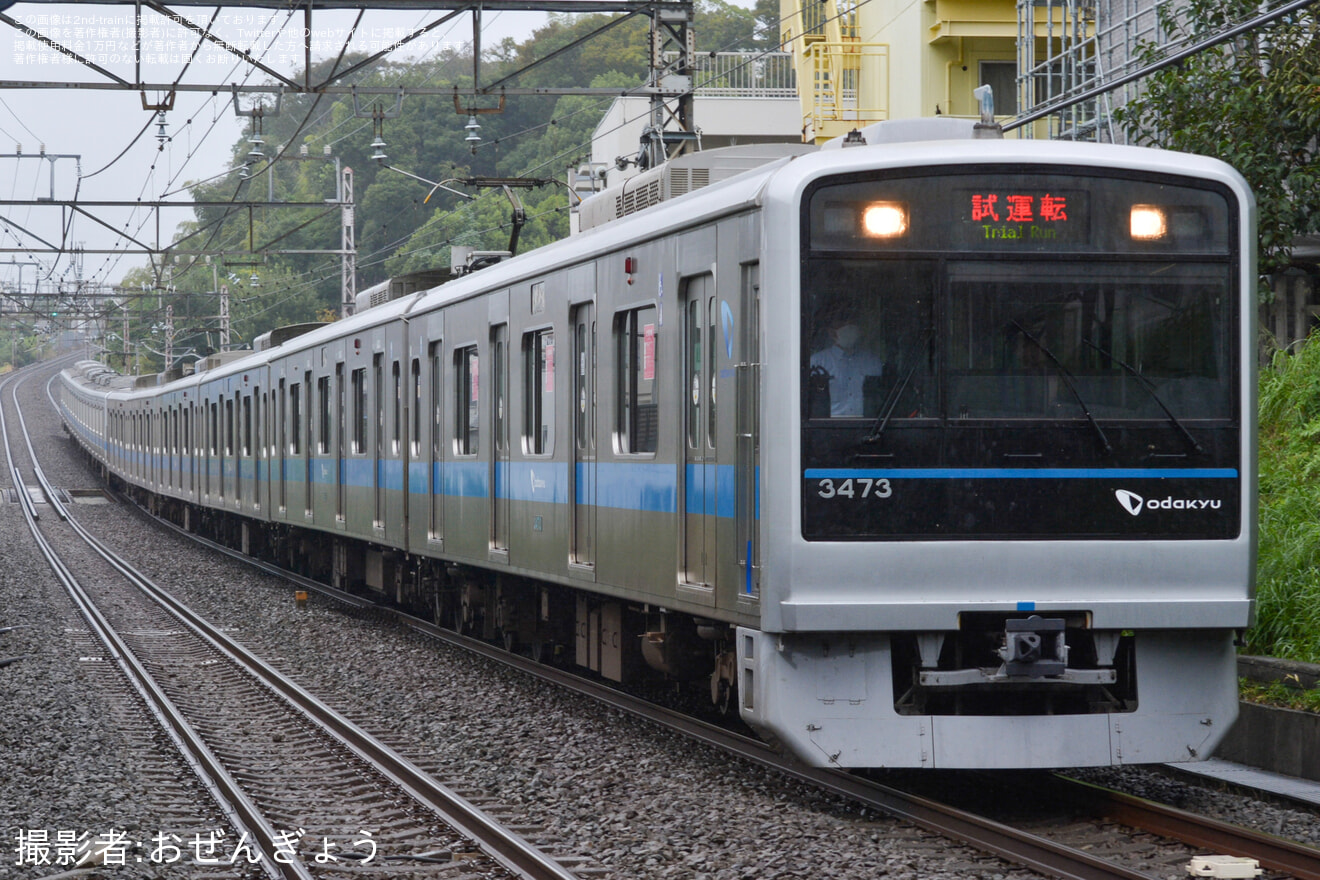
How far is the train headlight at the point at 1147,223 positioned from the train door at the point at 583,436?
3.42 meters

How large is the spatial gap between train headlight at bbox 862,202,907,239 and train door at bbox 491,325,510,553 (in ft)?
15.6

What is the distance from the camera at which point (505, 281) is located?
446 inches

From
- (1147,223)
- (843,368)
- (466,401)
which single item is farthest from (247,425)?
(1147,223)

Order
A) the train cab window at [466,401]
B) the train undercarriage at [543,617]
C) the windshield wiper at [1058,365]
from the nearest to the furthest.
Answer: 1. the windshield wiper at [1058,365]
2. the train undercarriage at [543,617]
3. the train cab window at [466,401]

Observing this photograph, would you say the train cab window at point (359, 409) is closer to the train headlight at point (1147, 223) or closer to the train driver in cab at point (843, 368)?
the train driver in cab at point (843, 368)

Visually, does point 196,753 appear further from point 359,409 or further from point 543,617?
point 359,409

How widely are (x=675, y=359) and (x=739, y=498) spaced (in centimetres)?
117

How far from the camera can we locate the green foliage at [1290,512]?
29.8ft

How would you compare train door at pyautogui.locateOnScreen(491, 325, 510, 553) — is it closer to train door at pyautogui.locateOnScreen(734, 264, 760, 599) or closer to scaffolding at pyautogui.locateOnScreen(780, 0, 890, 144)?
train door at pyautogui.locateOnScreen(734, 264, 760, 599)

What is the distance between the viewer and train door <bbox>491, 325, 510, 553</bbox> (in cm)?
1146

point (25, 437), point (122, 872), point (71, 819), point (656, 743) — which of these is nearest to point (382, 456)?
point (656, 743)

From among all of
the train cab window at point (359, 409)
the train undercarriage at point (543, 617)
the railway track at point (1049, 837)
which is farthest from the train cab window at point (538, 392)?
the train cab window at point (359, 409)

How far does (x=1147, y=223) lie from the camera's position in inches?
278

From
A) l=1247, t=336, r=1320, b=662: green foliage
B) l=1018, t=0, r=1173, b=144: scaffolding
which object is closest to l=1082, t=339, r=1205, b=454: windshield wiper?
l=1247, t=336, r=1320, b=662: green foliage
